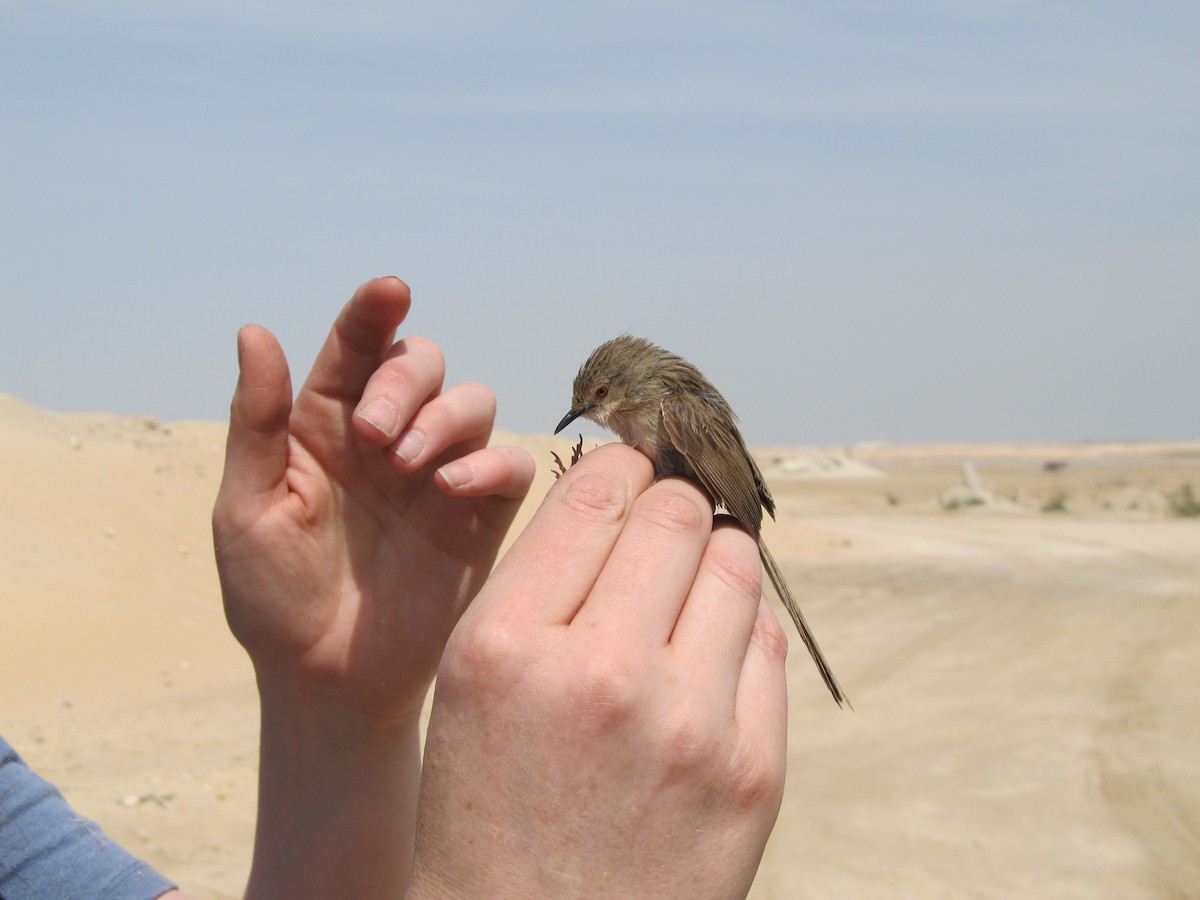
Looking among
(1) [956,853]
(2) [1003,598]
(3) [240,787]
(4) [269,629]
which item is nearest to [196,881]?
(3) [240,787]

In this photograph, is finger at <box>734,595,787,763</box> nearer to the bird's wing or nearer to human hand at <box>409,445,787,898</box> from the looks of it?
human hand at <box>409,445,787,898</box>

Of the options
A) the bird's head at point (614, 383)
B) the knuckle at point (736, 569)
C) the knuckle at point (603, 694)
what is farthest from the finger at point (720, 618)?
the bird's head at point (614, 383)

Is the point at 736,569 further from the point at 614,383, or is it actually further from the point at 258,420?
the point at 614,383

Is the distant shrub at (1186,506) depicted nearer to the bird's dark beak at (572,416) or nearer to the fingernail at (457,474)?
the bird's dark beak at (572,416)

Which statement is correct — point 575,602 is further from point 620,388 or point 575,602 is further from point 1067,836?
point 1067,836

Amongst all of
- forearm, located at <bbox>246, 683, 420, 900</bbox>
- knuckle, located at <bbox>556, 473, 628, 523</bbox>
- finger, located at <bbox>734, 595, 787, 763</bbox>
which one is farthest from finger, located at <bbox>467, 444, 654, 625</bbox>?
forearm, located at <bbox>246, 683, 420, 900</bbox>

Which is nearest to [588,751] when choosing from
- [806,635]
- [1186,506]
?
[806,635]
